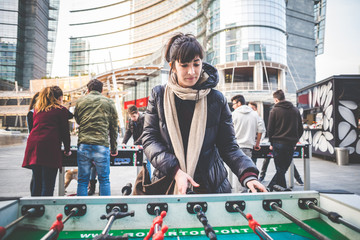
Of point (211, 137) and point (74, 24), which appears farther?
point (74, 24)

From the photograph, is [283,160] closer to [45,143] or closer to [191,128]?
[191,128]

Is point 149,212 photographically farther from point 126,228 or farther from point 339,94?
point 339,94

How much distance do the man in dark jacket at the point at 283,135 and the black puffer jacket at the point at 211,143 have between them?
2950 millimetres

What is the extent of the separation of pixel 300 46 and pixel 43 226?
57.4 metres

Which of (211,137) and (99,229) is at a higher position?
(211,137)

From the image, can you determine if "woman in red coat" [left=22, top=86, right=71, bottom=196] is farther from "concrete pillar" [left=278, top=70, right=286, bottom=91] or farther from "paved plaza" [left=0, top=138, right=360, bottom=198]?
"concrete pillar" [left=278, top=70, right=286, bottom=91]

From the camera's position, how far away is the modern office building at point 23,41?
5725cm

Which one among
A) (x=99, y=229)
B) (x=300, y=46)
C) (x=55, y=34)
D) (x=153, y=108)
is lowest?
(x=99, y=229)

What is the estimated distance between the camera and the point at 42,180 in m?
2.82

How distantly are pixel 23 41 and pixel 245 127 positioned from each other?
77.9m

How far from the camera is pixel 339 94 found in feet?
27.5

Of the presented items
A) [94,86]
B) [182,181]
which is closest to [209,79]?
[182,181]

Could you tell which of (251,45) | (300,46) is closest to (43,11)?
(251,45)

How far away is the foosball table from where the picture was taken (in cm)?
108
